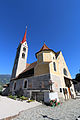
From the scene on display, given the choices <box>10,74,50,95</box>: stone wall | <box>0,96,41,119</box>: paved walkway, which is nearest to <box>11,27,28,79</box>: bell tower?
<box>10,74,50,95</box>: stone wall

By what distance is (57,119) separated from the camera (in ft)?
14.8

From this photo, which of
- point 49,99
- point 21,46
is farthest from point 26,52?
point 49,99

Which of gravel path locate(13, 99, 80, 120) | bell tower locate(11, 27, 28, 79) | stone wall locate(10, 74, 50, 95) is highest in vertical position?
bell tower locate(11, 27, 28, 79)

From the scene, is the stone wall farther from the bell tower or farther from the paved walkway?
the bell tower

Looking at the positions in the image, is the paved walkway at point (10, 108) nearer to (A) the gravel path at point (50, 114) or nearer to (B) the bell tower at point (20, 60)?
(A) the gravel path at point (50, 114)

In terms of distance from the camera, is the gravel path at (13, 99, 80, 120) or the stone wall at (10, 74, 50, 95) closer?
the gravel path at (13, 99, 80, 120)

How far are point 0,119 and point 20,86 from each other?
13.2 m

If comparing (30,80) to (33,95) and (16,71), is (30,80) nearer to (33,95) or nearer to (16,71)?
(33,95)

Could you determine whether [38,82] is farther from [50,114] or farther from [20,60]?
[20,60]

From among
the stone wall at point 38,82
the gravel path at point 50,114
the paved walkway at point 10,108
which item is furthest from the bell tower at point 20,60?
the gravel path at point 50,114

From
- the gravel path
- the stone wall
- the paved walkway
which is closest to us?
the gravel path

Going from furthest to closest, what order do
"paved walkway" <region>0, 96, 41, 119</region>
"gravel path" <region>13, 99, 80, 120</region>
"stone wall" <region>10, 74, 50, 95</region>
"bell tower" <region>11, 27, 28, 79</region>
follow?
"bell tower" <region>11, 27, 28, 79</region> → "stone wall" <region>10, 74, 50, 95</region> → "paved walkway" <region>0, 96, 41, 119</region> → "gravel path" <region>13, 99, 80, 120</region>

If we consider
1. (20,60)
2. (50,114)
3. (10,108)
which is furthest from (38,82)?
(20,60)

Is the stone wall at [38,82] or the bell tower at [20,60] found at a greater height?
the bell tower at [20,60]
